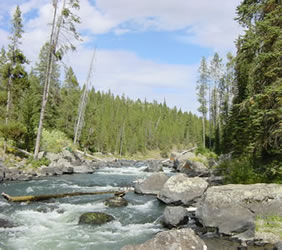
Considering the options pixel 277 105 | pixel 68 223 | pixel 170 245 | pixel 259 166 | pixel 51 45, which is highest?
pixel 51 45

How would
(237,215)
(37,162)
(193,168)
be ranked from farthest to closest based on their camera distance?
(193,168)
(37,162)
(237,215)

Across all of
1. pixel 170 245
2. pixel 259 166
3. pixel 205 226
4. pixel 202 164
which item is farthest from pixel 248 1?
pixel 202 164

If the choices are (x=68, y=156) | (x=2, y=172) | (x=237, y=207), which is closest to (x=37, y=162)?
(x=2, y=172)

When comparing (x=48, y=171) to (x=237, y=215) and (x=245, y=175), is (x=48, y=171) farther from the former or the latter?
(x=237, y=215)

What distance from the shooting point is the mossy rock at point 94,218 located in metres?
9.51

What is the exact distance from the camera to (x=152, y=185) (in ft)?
51.0

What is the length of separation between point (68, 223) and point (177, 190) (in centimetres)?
568

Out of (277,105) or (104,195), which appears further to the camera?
(104,195)

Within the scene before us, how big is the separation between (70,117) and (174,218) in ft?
142

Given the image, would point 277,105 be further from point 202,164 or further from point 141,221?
point 202,164

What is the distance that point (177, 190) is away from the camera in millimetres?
12734

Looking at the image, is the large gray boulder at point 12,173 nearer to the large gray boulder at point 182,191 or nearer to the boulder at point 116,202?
the boulder at point 116,202

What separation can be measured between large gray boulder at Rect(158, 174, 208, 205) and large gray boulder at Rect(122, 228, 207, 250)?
5990 mm

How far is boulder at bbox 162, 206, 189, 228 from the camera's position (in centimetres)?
935
